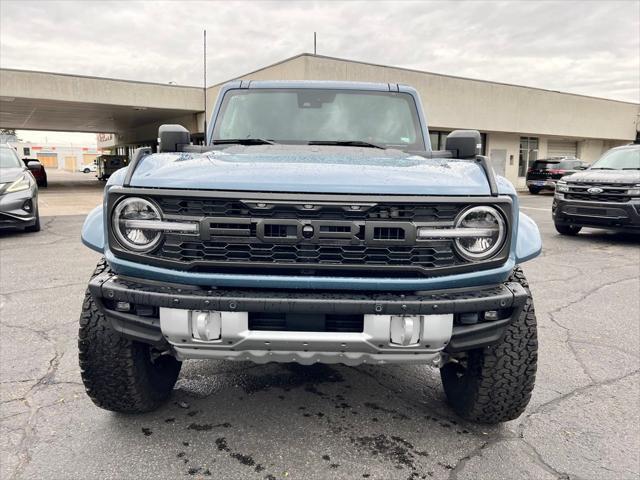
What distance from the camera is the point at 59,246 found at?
7.83 m

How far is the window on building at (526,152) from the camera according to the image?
1075 inches

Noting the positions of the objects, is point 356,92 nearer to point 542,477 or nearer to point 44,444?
point 542,477

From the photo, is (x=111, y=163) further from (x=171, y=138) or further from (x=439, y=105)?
(x=171, y=138)

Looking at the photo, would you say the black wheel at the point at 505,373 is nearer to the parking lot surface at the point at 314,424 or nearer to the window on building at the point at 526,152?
the parking lot surface at the point at 314,424

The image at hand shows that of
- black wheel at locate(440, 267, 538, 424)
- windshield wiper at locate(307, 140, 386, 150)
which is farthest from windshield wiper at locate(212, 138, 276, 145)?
black wheel at locate(440, 267, 538, 424)

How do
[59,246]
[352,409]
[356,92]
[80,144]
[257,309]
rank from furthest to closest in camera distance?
[80,144], [59,246], [356,92], [352,409], [257,309]

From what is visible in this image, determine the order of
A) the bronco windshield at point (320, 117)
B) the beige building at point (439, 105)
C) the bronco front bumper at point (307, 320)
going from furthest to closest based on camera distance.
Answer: the beige building at point (439, 105) → the bronco windshield at point (320, 117) → the bronco front bumper at point (307, 320)

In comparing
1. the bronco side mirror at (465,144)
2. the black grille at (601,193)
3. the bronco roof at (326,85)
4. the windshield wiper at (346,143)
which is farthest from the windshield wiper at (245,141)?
the black grille at (601,193)

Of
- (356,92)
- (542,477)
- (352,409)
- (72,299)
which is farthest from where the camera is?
(72,299)

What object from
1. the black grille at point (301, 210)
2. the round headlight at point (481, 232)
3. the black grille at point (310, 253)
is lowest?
the black grille at point (310, 253)

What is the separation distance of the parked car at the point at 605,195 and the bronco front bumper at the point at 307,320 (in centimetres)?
726

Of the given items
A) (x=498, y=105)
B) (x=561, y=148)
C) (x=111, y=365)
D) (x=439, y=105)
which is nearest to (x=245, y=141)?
(x=111, y=365)

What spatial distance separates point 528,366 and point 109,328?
6.67ft

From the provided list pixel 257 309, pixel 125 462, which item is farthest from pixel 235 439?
pixel 257 309
